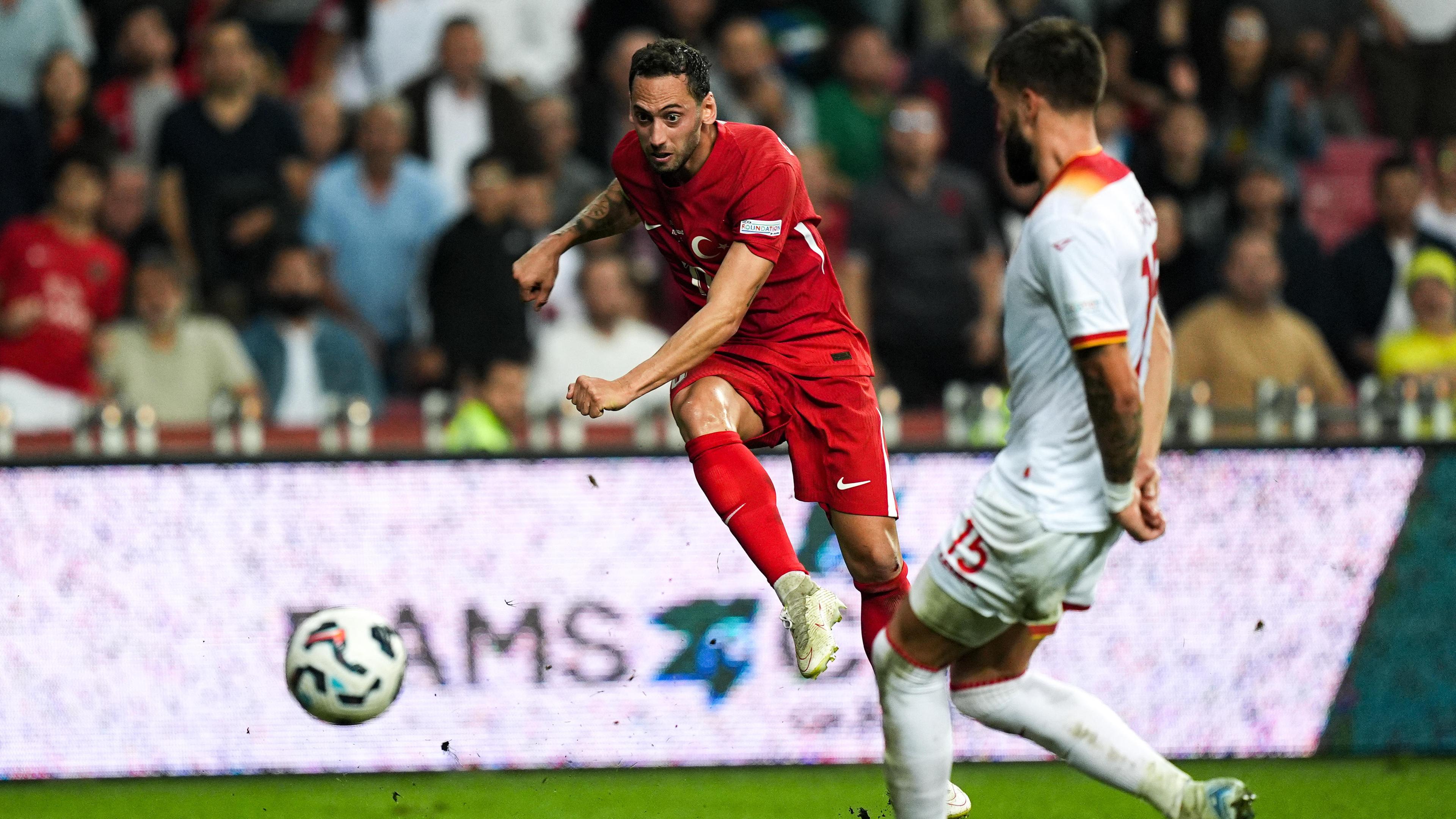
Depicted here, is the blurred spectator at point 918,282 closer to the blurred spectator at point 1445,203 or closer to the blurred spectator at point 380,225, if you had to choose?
the blurred spectator at point 380,225

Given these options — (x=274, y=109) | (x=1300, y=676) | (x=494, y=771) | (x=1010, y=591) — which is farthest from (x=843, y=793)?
(x=274, y=109)

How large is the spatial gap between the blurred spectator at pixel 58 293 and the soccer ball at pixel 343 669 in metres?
3.65

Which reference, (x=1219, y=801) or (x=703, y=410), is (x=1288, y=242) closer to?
(x=703, y=410)

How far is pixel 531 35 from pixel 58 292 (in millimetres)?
3449

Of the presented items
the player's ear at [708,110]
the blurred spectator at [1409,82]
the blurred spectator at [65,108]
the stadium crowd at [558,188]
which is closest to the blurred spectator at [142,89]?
the stadium crowd at [558,188]

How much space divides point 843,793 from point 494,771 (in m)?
1.42

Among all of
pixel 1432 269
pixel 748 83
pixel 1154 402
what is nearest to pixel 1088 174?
pixel 1154 402

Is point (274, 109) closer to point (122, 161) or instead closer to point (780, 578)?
point (122, 161)

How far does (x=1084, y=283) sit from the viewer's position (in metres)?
4.30

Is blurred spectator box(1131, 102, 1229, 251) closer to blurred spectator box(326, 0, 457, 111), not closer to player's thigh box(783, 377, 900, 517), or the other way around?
blurred spectator box(326, 0, 457, 111)

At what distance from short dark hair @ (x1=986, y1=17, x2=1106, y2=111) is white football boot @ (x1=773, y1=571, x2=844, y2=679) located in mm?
1609

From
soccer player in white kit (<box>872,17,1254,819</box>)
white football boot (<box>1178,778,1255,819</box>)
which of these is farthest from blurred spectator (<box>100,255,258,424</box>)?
white football boot (<box>1178,778,1255,819</box>)

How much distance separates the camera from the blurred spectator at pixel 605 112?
34.9 ft

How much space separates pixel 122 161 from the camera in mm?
10484
